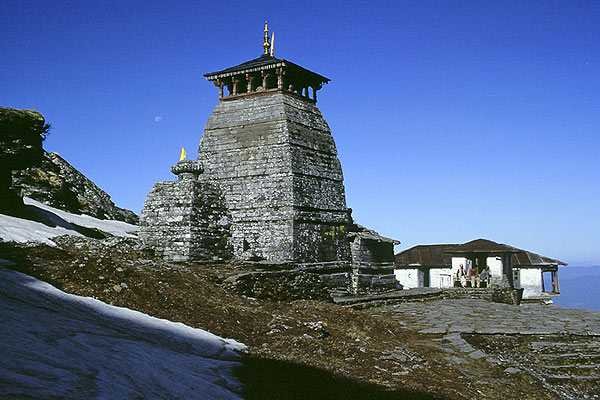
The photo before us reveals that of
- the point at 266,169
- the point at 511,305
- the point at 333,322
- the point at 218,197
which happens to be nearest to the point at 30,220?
the point at 218,197

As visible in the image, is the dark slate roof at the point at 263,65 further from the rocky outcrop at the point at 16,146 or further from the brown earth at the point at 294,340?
the brown earth at the point at 294,340

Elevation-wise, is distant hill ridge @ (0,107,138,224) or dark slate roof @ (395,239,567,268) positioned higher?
distant hill ridge @ (0,107,138,224)

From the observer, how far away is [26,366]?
3.96 meters

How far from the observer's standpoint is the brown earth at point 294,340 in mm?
6298

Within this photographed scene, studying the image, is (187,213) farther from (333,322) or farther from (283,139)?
(333,322)

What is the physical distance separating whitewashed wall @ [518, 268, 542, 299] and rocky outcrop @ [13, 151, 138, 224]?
32.1 metres

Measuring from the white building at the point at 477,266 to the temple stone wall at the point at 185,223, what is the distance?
2004 centimetres

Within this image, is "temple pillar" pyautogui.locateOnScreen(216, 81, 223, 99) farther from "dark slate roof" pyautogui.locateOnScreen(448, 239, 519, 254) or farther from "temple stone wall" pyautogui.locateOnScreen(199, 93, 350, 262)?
"dark slate roof" pyautogui.locateOnScreen(448, 239, 519, 254)

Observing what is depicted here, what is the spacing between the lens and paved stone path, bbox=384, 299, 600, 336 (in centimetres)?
1172

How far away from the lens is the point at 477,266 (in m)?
37.3

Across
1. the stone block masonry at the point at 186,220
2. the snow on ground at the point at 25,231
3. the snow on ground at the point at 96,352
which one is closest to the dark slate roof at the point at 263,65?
the stone block masonry at the point at 186,220

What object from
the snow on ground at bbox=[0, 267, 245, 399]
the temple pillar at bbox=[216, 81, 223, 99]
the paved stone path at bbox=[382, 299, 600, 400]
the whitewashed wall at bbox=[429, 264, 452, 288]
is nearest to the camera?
the snow on ground at bbox=[0, 267, 245, 399]

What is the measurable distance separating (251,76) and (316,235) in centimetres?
858

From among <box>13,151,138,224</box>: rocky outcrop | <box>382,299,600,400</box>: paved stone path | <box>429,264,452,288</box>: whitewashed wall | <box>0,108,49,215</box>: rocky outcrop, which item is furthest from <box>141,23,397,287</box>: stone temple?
<box>429,264,452,288</box>: whitewashed wall
